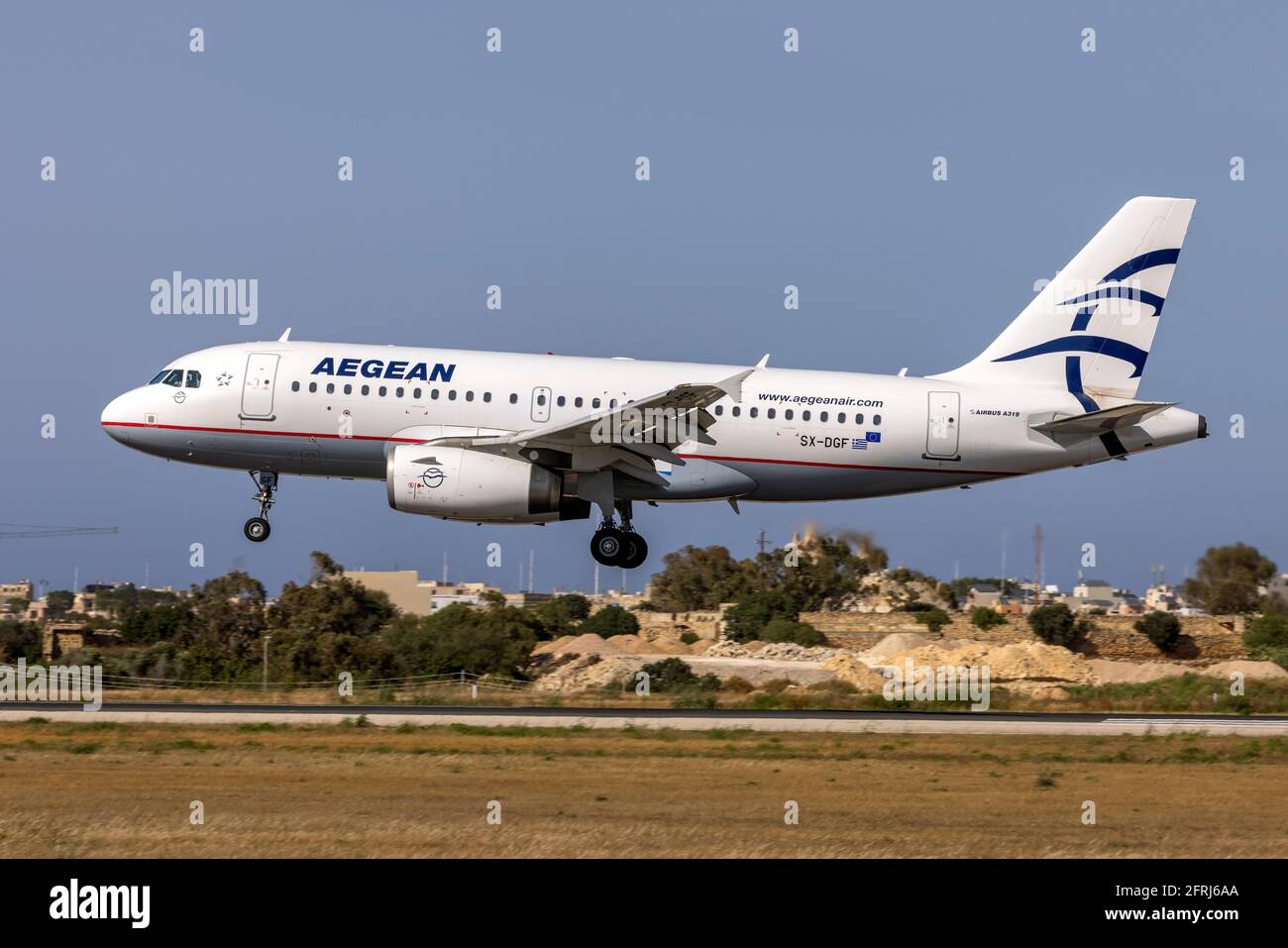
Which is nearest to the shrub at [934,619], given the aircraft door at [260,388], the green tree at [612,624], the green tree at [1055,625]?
the green tree at [1055,625]

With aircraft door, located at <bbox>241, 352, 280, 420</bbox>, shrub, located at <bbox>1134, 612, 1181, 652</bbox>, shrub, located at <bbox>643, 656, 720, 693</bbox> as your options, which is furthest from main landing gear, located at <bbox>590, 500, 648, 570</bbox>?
shrub, located at <bbox>1134, 612, 1181, 652</bbox>

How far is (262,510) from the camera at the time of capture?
37.2 metres

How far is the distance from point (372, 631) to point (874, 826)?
45.0 meters

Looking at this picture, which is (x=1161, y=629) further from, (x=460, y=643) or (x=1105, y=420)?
(x=1105, y=420)

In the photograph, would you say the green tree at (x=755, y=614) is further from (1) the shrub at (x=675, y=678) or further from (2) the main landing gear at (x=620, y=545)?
(2) the main landing gear at (x=620, y=545)

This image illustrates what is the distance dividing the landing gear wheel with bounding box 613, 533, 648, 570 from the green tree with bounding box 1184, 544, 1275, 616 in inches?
2516

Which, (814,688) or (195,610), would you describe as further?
(195,610)

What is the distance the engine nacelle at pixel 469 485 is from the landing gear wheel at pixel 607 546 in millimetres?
2170

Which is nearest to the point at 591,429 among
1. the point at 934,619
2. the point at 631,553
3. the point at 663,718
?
the point at 631,553

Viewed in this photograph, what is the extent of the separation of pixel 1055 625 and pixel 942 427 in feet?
125
